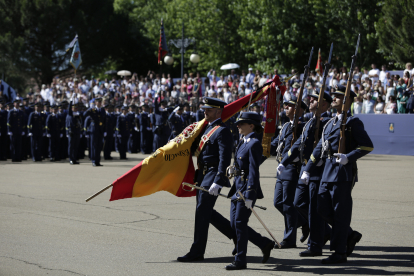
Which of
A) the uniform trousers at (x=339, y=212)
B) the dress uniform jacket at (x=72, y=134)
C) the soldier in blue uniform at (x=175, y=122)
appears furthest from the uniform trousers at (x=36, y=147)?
the uniform trousers at (x=339, y=212)

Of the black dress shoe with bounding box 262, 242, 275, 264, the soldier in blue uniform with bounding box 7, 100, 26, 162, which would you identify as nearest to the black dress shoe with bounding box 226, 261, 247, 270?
the black dress shoe with bounding box 262, 242, 275, 264

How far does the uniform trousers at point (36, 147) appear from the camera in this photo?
2050cm

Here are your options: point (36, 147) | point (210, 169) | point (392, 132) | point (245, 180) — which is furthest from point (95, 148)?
point (245, 180)

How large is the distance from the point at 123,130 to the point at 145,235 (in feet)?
50.6

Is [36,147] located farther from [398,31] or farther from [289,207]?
[398,31]

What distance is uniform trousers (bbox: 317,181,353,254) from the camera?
20.7 ft

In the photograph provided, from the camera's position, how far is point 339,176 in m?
6.37

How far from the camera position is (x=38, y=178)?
14852 millimetres

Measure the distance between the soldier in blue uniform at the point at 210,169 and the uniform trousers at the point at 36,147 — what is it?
591 inches

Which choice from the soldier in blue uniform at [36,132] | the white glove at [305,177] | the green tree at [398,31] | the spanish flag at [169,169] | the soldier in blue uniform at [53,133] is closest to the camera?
the white glove at [305,177]

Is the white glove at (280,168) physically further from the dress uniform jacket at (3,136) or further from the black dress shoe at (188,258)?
the dress uniform jacket at (3,136)

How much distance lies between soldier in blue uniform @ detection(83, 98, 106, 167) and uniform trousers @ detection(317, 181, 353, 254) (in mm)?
12944

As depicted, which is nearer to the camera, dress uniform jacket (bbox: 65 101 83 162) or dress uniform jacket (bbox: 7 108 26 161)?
dress uniform jacket (bbox: 65 101 83 162)

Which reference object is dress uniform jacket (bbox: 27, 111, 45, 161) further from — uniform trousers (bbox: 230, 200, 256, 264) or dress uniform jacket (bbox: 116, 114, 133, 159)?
uniform trousers (bbox: 230, 200, 256, 264)
